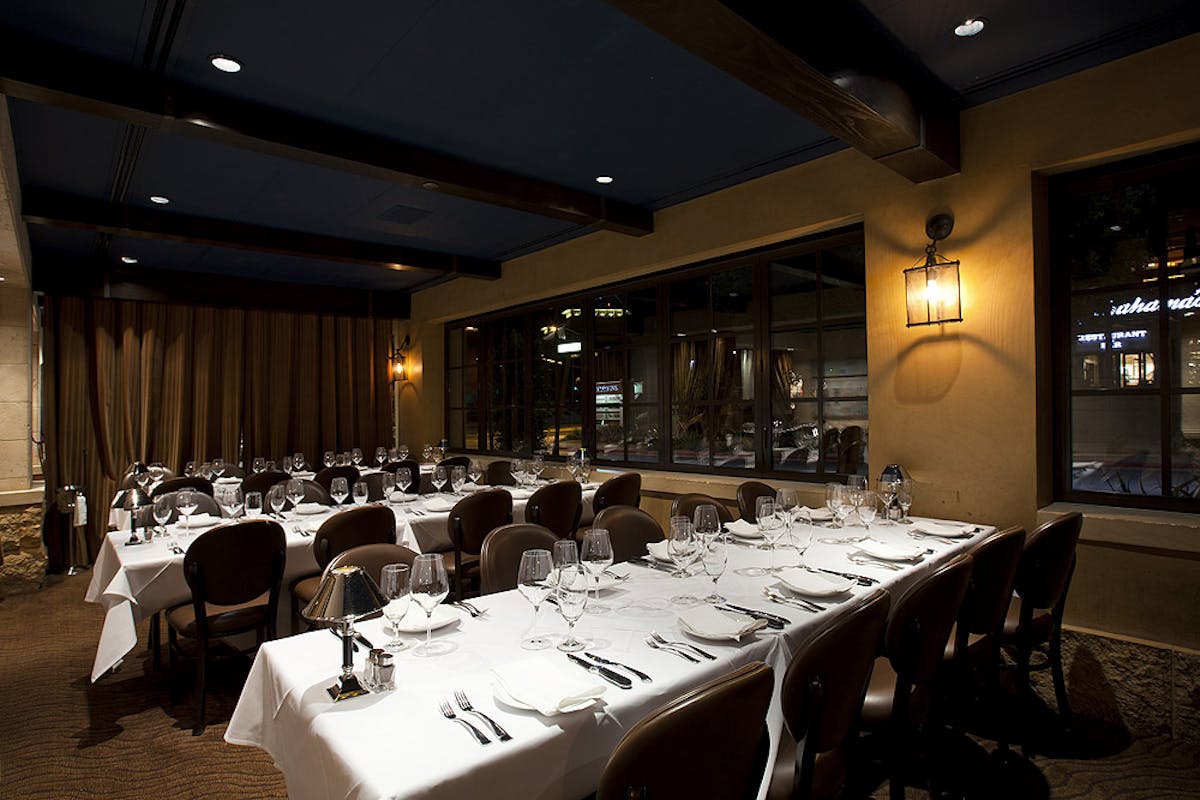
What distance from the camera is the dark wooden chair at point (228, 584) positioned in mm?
2863

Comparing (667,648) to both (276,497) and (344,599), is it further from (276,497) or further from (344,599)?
(276,497)

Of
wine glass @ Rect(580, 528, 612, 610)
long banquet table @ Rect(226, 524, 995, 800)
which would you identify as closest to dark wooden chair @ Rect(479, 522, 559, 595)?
long banquet table @ Rect(226, 524, 995, 800)

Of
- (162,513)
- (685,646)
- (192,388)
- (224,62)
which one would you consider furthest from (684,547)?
(192,388)

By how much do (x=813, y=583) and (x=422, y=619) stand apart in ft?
4.12

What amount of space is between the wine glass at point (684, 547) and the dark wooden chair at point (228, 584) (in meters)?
2.01

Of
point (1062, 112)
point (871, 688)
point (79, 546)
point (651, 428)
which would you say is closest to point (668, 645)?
point (871, 688)

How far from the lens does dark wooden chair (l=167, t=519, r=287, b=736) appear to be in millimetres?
2863

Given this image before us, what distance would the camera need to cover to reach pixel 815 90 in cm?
262

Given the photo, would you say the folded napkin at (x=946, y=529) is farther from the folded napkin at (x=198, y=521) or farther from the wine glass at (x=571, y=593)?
the folded napkin at (x=198, y=521)

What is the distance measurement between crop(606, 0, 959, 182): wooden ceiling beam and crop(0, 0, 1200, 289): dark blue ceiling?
253 millimetres

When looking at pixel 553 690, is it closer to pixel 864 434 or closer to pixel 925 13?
pixel 925 13

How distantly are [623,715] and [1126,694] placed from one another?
2892 millimetres

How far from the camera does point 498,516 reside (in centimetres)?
397

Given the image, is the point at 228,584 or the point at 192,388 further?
the point at 192,388
